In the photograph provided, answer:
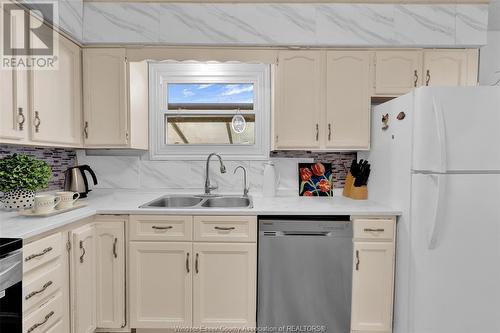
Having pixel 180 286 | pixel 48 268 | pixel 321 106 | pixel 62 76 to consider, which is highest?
pixel 62 76

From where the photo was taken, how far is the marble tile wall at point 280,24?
7.46ft

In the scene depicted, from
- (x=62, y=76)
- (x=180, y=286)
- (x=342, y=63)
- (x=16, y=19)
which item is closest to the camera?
(x=16, y=19)

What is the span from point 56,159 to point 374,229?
2585 millimetres

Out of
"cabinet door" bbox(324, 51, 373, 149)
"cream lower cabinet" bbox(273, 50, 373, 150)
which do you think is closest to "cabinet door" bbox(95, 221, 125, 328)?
"cream lower cabinet" bbox(273, 50, 373, 150)

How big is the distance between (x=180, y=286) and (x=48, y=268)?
30.9 inches

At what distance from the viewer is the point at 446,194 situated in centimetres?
173

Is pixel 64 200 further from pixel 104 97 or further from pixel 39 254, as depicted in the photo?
pixel 104 97

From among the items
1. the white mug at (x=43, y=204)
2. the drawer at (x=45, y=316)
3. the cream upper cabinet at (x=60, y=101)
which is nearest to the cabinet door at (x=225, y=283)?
the drawer at (x=45, y=316)

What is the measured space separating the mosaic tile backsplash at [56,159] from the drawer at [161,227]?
1.01 metres

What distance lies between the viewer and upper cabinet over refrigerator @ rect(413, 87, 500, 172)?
5.62 ft

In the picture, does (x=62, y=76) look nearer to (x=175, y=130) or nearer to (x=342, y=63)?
(x=175, y=130)

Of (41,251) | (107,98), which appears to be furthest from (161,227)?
(107,98)

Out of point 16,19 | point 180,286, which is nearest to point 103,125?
point 16,19

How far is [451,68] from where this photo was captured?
2.28 meters
